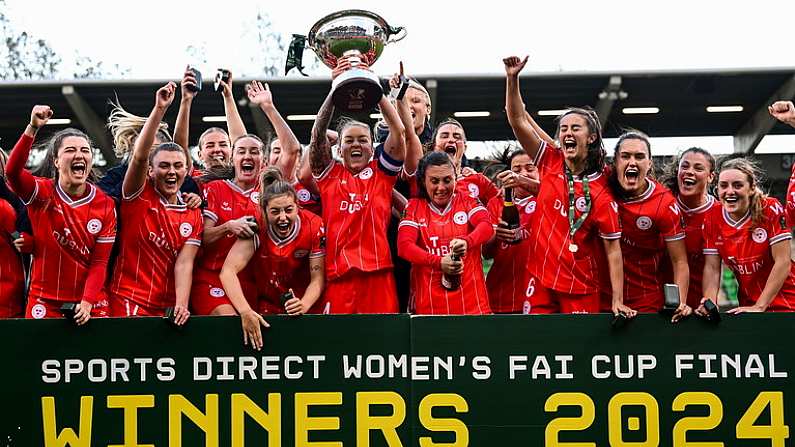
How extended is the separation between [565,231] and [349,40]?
1604 mm

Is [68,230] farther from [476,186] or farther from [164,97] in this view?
[476,186]

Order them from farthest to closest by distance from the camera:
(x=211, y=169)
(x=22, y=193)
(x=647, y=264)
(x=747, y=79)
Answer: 1. (x=747, y=79)
2. (x=211, y=169)
3. (x=647, y=264)
4. (x=22, y=193)

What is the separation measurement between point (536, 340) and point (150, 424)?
6.48ft

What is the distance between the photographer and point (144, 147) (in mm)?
5953

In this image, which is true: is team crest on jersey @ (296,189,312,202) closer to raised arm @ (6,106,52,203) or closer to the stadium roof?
raised arm @ (6,106,52,203)

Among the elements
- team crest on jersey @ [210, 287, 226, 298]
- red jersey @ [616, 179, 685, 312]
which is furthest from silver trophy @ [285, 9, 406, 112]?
red jersey @ [616, 179, 685, 312]

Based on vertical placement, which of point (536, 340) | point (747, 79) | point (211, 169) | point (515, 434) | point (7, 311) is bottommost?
point (515, 434)

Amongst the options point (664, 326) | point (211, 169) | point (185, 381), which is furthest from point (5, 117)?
point (664, 326)

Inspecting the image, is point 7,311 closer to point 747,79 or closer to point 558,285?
point 558,285

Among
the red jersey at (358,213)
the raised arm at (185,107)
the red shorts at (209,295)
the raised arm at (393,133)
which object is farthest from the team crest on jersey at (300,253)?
the raised arm at (185,107)

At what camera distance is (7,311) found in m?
6.48

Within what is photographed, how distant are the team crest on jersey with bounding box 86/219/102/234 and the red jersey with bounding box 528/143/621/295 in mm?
2367

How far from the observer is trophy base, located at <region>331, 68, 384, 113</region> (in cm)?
589

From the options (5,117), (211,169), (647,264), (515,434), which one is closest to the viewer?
(515,434)
